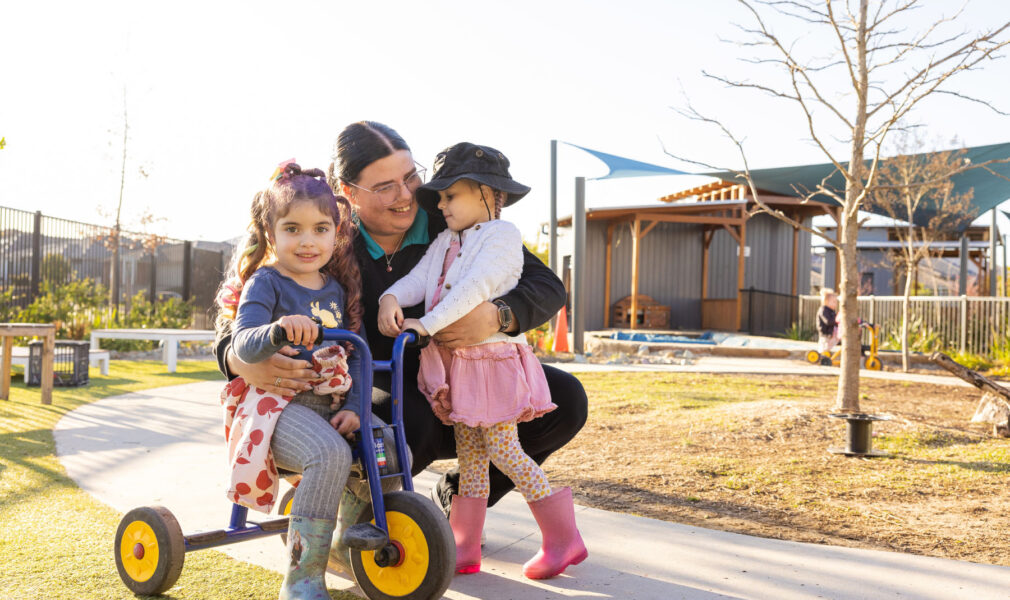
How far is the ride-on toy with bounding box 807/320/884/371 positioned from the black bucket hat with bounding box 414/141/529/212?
11279 millimetres

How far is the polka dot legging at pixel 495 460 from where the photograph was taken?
2.66m

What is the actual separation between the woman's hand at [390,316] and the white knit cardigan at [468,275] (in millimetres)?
72

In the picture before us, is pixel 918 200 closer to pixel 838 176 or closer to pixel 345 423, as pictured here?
pixel 838 176

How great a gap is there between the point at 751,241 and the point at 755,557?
20274 millimetres

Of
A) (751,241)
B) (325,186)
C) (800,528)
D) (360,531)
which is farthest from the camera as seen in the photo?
(751,241)

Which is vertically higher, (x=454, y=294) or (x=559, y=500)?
(x=454, y=294)

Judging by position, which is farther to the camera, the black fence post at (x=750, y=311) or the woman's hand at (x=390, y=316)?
the black fence post at (x=750, y=311)

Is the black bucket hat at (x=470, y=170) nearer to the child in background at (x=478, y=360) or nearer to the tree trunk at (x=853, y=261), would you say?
the child in background at (x=478, y=360)

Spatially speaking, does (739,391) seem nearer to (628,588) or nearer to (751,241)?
(628,588)

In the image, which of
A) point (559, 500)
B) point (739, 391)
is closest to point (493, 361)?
point (559, 500)

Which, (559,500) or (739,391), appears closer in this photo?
(559,500)

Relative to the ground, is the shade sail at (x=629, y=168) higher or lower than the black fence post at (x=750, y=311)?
higher

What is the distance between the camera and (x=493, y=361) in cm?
275

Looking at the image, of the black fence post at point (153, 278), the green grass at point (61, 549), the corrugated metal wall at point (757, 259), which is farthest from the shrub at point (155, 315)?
the corrugated metal wall at point (757, 259)
